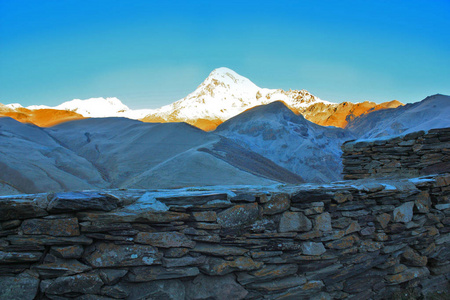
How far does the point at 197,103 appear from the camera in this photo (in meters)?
48.8

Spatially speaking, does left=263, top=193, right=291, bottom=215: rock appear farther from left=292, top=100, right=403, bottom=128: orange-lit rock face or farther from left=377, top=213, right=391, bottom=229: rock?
left=292, top=100, right=403, bottom=128: orange-lit rock face

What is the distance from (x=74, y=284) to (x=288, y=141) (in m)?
22.9

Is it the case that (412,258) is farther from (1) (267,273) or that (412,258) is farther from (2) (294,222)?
(1) (267,273)

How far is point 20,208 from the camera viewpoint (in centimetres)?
249

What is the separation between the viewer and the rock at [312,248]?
10.7ft

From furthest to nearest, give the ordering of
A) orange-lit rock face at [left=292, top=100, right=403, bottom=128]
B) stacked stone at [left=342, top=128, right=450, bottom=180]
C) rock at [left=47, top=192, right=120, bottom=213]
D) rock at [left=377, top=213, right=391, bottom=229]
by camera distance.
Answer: orange-lit rock face at [left=292, top=100, right=403, bottom=128] → stacked stone at [left=342, top=128, right=450, bottom=180] → rock at [left=377, top=213, right=391, bottom=229] → rock at [left=47, top=192, right=120, bottom=213]

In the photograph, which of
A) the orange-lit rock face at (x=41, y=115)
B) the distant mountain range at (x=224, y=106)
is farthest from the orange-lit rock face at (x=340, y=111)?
the orange-lit rock face at (x=41, y=115)

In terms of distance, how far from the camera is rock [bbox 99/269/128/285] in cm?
263

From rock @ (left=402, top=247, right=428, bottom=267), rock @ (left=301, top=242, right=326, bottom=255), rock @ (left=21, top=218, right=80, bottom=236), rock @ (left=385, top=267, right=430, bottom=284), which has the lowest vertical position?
rock @ (left=385, top=267, right=430, bottom=284)

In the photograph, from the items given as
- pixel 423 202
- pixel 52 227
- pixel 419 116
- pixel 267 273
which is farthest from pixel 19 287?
pixel 419 116

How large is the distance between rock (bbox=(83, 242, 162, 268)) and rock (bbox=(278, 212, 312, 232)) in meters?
1.29

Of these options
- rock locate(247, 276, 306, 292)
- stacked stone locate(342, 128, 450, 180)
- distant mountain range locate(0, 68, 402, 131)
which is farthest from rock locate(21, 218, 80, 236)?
distant mountain range locate(0, 68, 402, 131)

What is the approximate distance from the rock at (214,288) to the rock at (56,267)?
38.6 inches

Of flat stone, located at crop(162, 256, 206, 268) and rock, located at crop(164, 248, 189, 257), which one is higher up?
rock, located at crop(164, 248, 189, 257)
